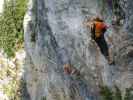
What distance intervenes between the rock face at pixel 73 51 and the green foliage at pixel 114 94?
0.17m

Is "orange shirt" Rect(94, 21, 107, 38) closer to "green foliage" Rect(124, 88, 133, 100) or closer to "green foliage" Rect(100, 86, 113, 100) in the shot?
"green foliage" Rect(100, 86, 113, 100)

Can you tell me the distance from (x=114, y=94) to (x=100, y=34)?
1.66m

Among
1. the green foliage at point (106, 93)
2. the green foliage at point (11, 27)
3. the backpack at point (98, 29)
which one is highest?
the backpack at point (98, 29)

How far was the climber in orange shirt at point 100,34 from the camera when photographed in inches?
451

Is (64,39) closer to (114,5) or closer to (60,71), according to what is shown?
(60,71)

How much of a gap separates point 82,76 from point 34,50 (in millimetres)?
3412

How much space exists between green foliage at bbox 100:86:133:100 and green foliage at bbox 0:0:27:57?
820 cm

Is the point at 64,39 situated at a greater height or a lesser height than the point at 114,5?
lesser

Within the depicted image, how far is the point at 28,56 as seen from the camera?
16047 mm

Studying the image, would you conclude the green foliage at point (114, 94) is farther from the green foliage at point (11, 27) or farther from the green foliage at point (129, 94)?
the green foliage at point (11, 27)

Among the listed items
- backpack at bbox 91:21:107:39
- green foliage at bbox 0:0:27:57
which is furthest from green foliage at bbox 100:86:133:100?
green foliage at bbox 0:0:27:57

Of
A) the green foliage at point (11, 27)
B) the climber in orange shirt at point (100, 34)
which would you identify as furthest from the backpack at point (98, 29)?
the green foliage at point (11, 27)

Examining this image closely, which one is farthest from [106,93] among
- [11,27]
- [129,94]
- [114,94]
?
[11,27]

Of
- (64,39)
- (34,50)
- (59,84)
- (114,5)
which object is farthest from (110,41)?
(34,50)
